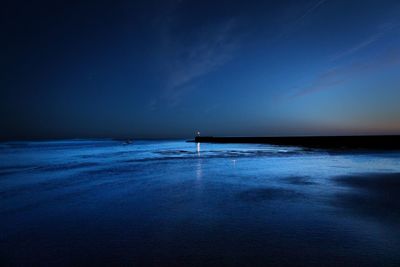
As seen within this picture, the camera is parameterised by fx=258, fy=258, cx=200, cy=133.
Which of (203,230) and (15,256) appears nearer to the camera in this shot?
(15,256)

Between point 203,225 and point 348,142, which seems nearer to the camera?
point 203,225

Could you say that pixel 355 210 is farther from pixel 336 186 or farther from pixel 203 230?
pixel 203 230

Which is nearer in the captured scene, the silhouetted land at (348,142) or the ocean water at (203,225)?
the ocean water at (203,225)

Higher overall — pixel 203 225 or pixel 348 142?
pixel 348 142

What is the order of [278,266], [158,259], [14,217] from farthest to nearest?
1. [14,217]
2. [158,259]
3. [278,266]

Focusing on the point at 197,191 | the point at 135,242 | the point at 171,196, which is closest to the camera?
the point at 135,242

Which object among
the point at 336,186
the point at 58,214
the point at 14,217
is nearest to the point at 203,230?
the point at 58,214

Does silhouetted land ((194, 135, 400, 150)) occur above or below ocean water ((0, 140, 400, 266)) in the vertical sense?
above

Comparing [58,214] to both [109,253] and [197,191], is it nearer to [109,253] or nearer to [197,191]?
[109,253]

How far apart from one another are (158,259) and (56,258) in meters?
1.65

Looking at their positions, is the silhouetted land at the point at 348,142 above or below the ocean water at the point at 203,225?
above

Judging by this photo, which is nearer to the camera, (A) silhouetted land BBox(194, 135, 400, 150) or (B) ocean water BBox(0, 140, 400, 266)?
(B) ocean water BBox(0, 140, 400, 266)

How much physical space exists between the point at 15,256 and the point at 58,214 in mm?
2558

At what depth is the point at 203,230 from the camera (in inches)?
214
